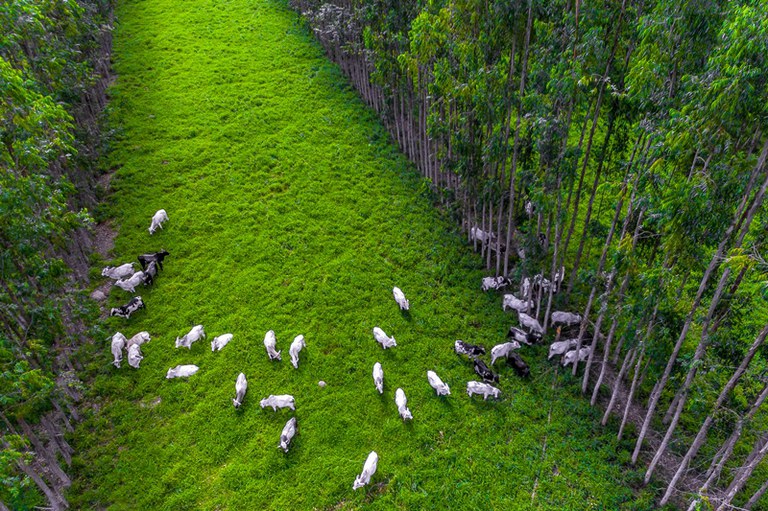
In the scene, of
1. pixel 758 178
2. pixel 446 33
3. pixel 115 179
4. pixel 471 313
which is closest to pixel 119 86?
pixel 115 179

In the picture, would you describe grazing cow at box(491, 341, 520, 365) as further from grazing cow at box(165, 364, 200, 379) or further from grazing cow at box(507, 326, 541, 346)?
grazing cow at box(165, 364, 200, 379)

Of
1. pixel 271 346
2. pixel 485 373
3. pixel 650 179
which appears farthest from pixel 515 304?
pixel 271 346

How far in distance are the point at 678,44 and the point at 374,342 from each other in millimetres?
11810

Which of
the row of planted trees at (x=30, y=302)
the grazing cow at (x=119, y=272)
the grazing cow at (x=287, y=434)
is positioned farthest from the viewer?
the grazing cow at (x=119, y=272)

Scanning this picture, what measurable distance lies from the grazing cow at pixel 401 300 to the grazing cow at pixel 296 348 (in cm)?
384

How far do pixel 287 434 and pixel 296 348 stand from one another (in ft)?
9.77

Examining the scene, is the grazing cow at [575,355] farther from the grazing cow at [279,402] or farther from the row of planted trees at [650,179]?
the grazing cow at [279,402]

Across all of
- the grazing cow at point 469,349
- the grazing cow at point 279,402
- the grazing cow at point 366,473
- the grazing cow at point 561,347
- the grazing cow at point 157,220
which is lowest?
the grazing cow at point 366,473

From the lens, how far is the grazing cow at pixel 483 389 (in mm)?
13539

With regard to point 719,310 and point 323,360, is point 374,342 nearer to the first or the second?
point 323,360

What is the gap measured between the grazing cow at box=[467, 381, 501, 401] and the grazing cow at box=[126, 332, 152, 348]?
439 inches

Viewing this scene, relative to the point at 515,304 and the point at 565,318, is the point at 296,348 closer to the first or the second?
the point at 515,304

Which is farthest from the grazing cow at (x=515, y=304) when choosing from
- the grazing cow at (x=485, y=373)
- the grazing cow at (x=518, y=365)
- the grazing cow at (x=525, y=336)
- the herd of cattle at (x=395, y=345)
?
the grazing cow at (x=485, y=373)

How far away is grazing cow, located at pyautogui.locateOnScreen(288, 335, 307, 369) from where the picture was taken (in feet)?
47.4
